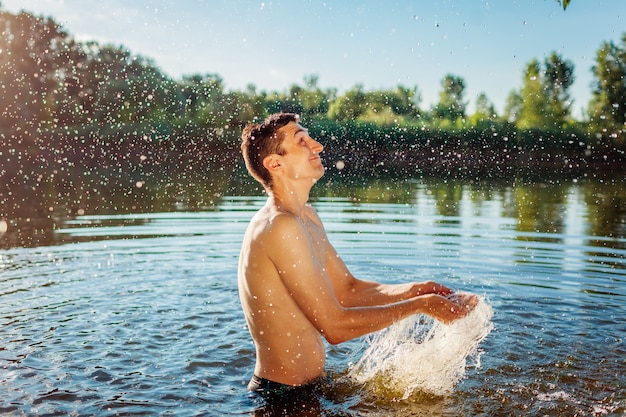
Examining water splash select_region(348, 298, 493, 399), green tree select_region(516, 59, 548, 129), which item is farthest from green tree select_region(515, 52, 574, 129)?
water splash select_region(348, 298, 493, 399)

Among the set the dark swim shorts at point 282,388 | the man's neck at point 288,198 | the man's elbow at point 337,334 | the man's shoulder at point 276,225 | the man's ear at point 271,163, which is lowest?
the dark swim shorts at point 282,388

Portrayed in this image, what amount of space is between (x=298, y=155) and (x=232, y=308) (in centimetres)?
320

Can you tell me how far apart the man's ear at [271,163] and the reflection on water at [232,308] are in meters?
1.67

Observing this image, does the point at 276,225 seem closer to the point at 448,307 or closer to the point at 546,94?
the point at 448,307

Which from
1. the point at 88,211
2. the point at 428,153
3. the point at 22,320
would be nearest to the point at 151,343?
the point at 22,320

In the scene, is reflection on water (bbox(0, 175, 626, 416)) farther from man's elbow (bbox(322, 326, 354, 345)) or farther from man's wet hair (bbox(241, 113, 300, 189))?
man's wet hair (bbox(241, 113, 300, 189))

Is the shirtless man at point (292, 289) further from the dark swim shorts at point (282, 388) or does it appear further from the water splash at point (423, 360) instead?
the water splash at point (423, 360)

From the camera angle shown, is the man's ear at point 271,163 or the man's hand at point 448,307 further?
the man's ear at point 271,163

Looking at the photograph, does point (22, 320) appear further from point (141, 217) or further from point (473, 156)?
point (473, 156)

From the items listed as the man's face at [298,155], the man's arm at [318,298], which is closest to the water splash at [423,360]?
the man's arm at [318,298]

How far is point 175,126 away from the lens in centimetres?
4262

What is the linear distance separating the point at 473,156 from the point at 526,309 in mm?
35136

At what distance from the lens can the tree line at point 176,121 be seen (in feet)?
132

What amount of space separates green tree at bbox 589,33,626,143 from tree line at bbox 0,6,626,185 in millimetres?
108
